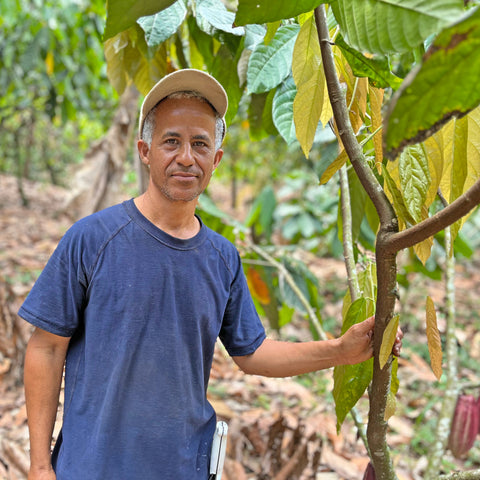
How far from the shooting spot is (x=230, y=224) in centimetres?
159

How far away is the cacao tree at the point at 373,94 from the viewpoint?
0.37 m

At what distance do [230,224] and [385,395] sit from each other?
96 cm

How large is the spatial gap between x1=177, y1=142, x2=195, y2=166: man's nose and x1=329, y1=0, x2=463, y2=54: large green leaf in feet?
1.16

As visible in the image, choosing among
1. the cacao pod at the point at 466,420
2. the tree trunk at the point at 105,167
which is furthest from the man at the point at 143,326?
the tree trunk at the point at 105,167

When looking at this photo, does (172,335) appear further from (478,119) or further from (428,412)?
(428,412)

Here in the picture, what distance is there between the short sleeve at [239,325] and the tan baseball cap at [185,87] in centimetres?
30

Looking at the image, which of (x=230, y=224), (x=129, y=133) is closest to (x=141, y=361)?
(x=230, y=224)

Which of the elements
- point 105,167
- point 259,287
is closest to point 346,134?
point 259,287

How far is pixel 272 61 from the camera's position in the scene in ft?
2.79

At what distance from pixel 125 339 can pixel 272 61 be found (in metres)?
0.50

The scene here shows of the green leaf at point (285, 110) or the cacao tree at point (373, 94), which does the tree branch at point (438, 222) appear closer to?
the cacao tree at point (373, 94)

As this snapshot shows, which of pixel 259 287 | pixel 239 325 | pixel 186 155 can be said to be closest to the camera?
pixel 186 155

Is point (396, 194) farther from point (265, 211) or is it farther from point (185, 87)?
point (265, 211)

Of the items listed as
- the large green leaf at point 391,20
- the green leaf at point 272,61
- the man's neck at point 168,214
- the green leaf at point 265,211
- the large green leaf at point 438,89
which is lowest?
the large green leaf at point 438,89
